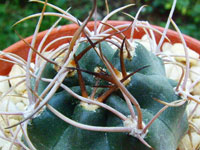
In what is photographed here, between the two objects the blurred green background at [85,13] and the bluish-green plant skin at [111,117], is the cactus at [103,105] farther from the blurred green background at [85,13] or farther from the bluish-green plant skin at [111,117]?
the blurred green background at [85,13]

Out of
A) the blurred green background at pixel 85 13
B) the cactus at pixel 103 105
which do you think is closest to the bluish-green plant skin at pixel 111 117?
the cactus at pixel 103 105

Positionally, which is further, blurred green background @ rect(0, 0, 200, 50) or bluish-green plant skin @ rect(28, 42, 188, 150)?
blurred green background @ rect(0, 0, 200, 50)

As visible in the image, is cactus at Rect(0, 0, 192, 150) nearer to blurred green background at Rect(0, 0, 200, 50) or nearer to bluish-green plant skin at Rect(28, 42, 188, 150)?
bluish-green plant skin at Rect(28, 42, 188, 150)

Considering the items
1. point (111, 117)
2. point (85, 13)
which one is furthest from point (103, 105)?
point (85, 13)

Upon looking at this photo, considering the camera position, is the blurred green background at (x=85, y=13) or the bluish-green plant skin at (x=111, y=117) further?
the blurred green background at (x=85, y=13)

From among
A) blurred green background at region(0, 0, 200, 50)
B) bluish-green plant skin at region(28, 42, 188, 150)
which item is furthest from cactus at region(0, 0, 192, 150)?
blurred green background at region(0, 0, 200, 50)

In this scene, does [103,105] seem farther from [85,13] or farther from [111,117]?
[85,13]

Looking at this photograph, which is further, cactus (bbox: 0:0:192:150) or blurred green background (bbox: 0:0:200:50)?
blurred green background (bbox: 0:0:200:50)
